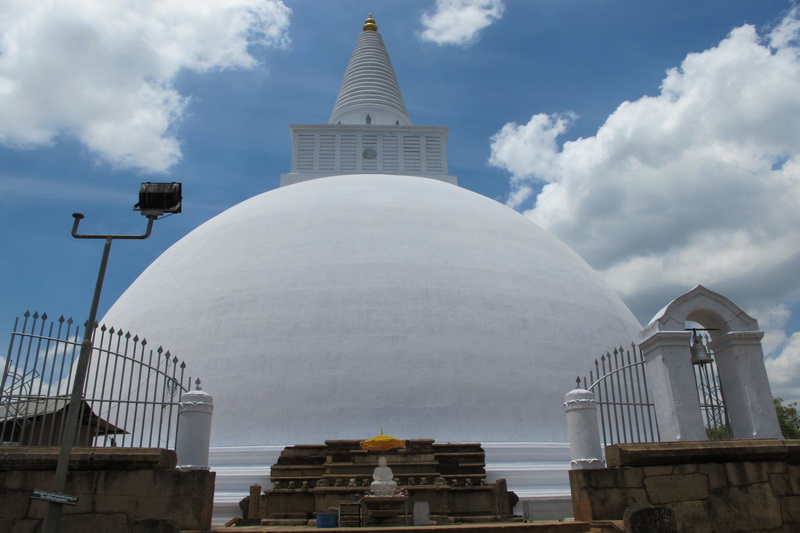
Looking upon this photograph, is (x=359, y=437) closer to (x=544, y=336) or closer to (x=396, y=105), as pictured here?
(x=544, y=336)

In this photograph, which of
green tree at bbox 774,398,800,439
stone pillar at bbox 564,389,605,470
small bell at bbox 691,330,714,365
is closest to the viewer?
stone pillar at bbox 564,389,605,470

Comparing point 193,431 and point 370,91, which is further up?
point 370,91

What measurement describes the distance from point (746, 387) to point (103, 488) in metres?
6.81

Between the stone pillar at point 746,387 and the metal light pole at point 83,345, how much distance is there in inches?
246

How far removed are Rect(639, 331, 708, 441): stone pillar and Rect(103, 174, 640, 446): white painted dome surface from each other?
13.0 ft

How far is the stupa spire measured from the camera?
76.6 ft

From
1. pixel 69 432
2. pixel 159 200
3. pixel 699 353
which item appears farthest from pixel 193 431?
pixel 699 353

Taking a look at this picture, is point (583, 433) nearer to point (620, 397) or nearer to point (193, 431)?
point (620, 397)

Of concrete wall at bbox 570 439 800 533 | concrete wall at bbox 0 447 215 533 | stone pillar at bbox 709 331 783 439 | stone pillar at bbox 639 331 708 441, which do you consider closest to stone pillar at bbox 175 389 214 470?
concrete wall at bbox 0 447 215 533

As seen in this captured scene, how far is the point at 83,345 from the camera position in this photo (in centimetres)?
575

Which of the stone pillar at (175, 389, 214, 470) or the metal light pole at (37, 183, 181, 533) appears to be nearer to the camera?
the metal light pole at (37, 183, 181, 533)

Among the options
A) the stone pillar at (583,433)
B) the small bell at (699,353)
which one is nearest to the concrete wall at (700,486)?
the stone pillar at (583,433)

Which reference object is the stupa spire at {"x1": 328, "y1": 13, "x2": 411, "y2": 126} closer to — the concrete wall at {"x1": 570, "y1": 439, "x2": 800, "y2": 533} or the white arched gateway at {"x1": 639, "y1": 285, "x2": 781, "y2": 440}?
the white arched gateway at {"x1": 639, "y1": 285, "x2": 781, "y2": 440}

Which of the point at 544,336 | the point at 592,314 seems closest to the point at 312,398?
the point at 544,336
